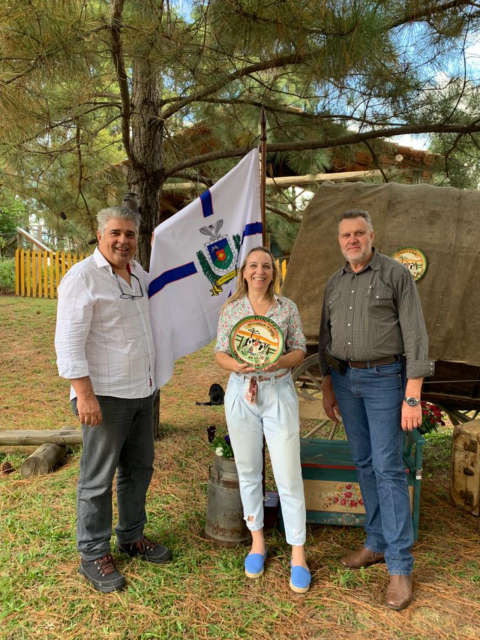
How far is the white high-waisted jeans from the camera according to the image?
9.50 ft

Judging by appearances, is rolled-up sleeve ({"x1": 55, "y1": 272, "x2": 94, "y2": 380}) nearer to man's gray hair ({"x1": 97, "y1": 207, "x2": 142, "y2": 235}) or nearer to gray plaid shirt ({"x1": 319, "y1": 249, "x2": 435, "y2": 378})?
man's gray hair ({"x1": 97, "y1": 207, "x2": 142, "y2": 235})

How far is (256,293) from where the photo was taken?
3025 millimetres

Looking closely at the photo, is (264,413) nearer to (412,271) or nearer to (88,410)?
(88,410)

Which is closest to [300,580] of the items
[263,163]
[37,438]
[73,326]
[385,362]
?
[385,362]

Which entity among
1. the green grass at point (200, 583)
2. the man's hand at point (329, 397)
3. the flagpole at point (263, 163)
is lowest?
the green grass at point (200, 583)

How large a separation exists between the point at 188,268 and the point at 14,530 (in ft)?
7.05

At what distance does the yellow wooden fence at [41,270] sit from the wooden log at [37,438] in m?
8.70

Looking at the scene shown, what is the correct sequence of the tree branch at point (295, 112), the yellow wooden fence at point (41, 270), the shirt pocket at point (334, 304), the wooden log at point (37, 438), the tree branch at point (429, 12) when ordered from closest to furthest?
the shirt pocket at point (334, 304), the tree branch at point (429, 12), the tree branch at point (295, 112), the wooden log at point (37, 438), the yellow wooden fence at point (41, 270)

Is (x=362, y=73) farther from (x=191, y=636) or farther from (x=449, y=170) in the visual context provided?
(x=191, y=636)

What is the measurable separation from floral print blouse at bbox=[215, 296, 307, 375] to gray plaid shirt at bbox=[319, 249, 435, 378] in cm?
22

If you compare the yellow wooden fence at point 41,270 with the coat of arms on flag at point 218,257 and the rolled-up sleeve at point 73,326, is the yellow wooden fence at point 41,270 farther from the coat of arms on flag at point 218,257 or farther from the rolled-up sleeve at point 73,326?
the rolled-up sleeve at point 73,326

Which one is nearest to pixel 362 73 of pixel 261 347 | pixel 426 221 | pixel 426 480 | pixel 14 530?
pixel 426 221

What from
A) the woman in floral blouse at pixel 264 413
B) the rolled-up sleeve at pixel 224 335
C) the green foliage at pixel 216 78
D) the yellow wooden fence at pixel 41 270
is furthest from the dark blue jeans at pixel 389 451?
the yellow wooden fence at pixel 41 270

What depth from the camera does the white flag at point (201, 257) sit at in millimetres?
3350
